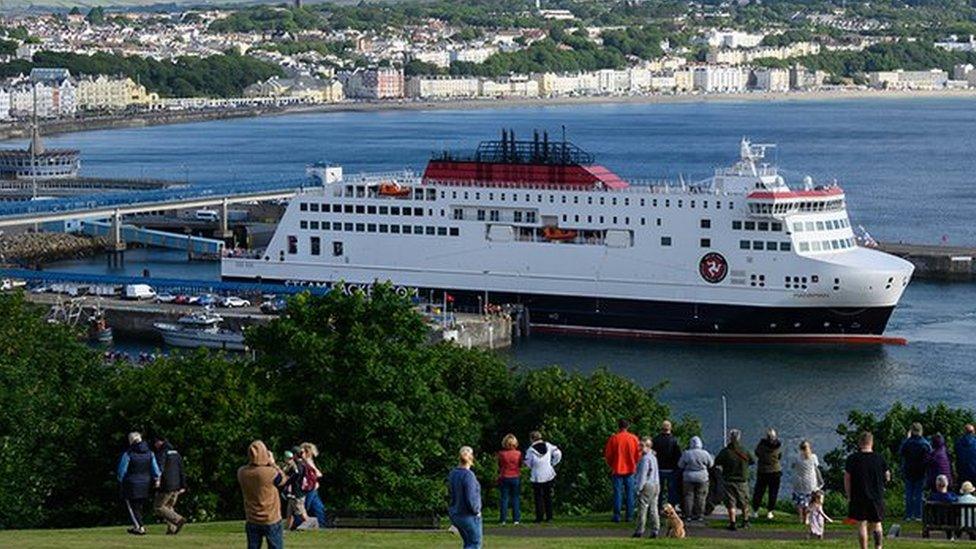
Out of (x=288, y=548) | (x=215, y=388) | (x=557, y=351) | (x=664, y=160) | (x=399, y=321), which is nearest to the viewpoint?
(x=288, y=548)

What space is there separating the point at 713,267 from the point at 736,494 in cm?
2450

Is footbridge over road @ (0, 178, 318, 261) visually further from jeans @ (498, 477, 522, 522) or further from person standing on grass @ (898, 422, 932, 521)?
person standing on grass @ (898, 422, 932, 521)

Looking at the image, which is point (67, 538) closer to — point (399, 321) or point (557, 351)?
point (399, 321)

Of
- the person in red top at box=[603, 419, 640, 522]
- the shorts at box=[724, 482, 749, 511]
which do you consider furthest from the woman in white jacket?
the shorts at box=[724, 482, 749, 511]

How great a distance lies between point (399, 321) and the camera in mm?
19812

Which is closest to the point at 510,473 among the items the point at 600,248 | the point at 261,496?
the point at 261,496

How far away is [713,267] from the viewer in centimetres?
3912

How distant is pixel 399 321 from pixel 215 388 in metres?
2.07

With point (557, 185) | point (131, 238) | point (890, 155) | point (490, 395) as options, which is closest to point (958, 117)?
point (890, 155)

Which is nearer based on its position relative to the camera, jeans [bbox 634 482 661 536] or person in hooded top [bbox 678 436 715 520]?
jeans [bbox 634 482 661 536]

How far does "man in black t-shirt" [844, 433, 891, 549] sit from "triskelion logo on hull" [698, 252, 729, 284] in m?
26.2

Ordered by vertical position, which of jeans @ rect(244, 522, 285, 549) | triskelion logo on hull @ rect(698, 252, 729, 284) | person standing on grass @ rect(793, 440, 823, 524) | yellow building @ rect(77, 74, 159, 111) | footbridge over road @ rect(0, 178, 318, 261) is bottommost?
yellow building @ rect(77, 74, 159, 111)

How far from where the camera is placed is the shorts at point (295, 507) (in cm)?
1433

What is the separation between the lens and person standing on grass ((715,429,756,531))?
579 inches
